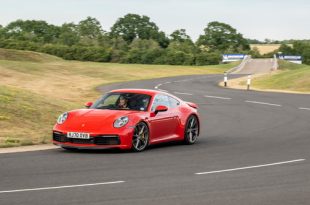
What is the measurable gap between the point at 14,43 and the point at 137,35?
292 feet

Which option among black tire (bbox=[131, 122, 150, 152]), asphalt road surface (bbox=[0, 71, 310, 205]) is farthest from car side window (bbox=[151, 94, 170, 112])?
asphalt road surface (bbox=[0, 71, 310, 205])

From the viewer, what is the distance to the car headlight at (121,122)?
14.0 meters

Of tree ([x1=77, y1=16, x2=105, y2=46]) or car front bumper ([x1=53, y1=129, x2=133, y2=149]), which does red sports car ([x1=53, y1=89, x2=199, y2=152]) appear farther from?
tree ([x1=77, y1=16, x2=105, y2=46])

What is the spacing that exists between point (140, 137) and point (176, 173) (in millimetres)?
3145

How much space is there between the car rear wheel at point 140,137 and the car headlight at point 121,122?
29 cm

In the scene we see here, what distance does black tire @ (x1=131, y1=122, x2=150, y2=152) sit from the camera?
46.6ft

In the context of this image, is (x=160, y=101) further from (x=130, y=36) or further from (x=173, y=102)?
(x=130, y=36)

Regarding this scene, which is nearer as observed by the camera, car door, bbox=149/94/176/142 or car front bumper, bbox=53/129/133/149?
car front bumper, bbox=53/129/133/149

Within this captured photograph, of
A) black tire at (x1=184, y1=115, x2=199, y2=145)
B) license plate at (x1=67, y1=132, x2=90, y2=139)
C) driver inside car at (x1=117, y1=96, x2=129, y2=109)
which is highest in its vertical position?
driver inside car at (x1=117, y1=96, x2=129, y2=109)

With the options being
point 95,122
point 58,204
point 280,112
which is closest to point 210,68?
point 280,112

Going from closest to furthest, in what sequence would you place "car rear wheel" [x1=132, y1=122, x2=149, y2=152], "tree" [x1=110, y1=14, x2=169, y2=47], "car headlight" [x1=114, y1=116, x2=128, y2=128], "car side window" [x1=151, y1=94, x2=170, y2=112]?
"car headlight" [x1=114, y1=116, x2=128, y2=128], "car rear wheel" [x1=132, y1=122, x2=149, y2=152], "car side window" [x1=151, y1=94, x2=170, y2=112], "tree" [x1=110, y1=14, x2=169, y2=47]

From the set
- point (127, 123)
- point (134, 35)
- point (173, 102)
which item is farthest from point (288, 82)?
point (134, 35)

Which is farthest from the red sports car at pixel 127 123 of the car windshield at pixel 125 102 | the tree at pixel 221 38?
the tree at pixel 221 38

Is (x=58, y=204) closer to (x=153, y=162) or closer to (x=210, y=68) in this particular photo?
(x=153, y=162)
